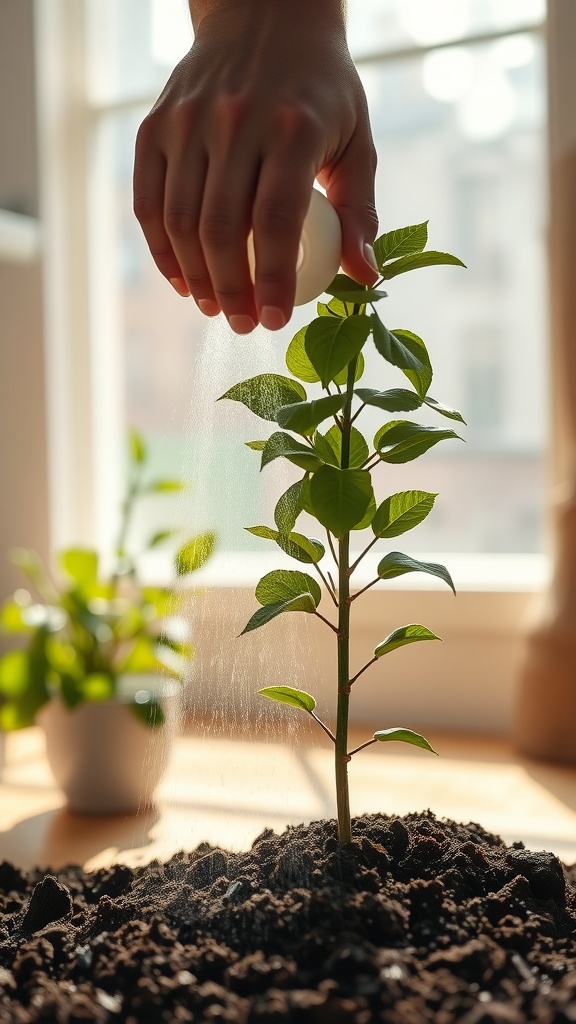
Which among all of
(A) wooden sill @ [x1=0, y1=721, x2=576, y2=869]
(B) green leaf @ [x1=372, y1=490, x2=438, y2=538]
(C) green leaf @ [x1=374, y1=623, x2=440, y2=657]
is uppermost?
(B) green leaf @ [x1=372, y1=490, x2=438, y2=538]

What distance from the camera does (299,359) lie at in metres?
0.66

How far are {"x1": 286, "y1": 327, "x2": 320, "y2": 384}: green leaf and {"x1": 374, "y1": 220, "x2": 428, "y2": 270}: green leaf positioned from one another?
0.23ft

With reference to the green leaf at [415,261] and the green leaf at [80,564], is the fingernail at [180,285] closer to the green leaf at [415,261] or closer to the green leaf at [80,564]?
the green leaf at [415,261]

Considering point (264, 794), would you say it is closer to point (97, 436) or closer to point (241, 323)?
point (241, 323)

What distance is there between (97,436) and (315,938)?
1.67m

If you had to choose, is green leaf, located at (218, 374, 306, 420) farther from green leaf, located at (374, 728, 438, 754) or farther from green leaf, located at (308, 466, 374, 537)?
green leaf, located at (374, 728, 438, 754)

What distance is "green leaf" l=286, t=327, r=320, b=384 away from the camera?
66 cm

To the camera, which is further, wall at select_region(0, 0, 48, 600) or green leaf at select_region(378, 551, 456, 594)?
wall at select_region(0, 0, 48, 600)

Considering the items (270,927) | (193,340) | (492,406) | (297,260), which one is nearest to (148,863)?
(270,927)

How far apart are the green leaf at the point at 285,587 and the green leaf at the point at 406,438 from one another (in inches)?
3.7

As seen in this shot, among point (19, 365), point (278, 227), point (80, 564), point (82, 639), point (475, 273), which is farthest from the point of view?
point (19, 365)

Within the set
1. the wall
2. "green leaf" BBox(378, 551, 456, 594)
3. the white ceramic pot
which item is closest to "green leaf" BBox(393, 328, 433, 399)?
"green leaf" BBox(378, 551, 456, 594)

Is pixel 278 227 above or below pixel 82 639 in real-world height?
above

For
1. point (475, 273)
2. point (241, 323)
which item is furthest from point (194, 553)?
point (475, 273)
